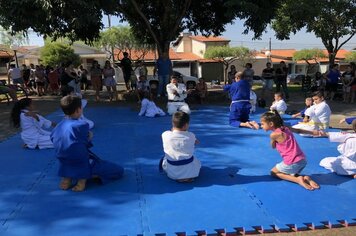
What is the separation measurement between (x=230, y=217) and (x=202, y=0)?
13819 millimetres

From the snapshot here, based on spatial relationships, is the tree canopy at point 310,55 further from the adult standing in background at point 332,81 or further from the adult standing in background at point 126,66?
the adult standing in background at point 126,66

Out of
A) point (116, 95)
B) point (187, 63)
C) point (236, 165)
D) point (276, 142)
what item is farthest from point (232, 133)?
point (187, 63)

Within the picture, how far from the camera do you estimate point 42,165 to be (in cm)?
622

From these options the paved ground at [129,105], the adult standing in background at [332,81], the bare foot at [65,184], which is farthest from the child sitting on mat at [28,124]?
the adult standing in background at [332,81]

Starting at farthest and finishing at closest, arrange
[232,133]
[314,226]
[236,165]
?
1. [232,133]
2. [236,165]
3. [314,226]

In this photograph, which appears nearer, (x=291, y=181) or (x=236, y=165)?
(x=291, y=181)

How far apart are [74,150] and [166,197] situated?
1311mm

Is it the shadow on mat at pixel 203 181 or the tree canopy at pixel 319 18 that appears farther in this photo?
the tree canopy at pixel 319 18

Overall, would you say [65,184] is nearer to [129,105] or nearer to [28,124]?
[28,124]

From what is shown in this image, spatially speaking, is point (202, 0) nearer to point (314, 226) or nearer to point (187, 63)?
point (314, 226)

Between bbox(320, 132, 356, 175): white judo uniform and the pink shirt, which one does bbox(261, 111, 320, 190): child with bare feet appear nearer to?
the pink shirt

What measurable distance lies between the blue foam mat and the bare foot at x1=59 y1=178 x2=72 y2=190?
110 millimetres

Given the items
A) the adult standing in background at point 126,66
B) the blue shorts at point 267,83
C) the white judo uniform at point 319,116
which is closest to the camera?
the white judo uniform at point 319,116

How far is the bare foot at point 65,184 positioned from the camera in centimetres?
511
